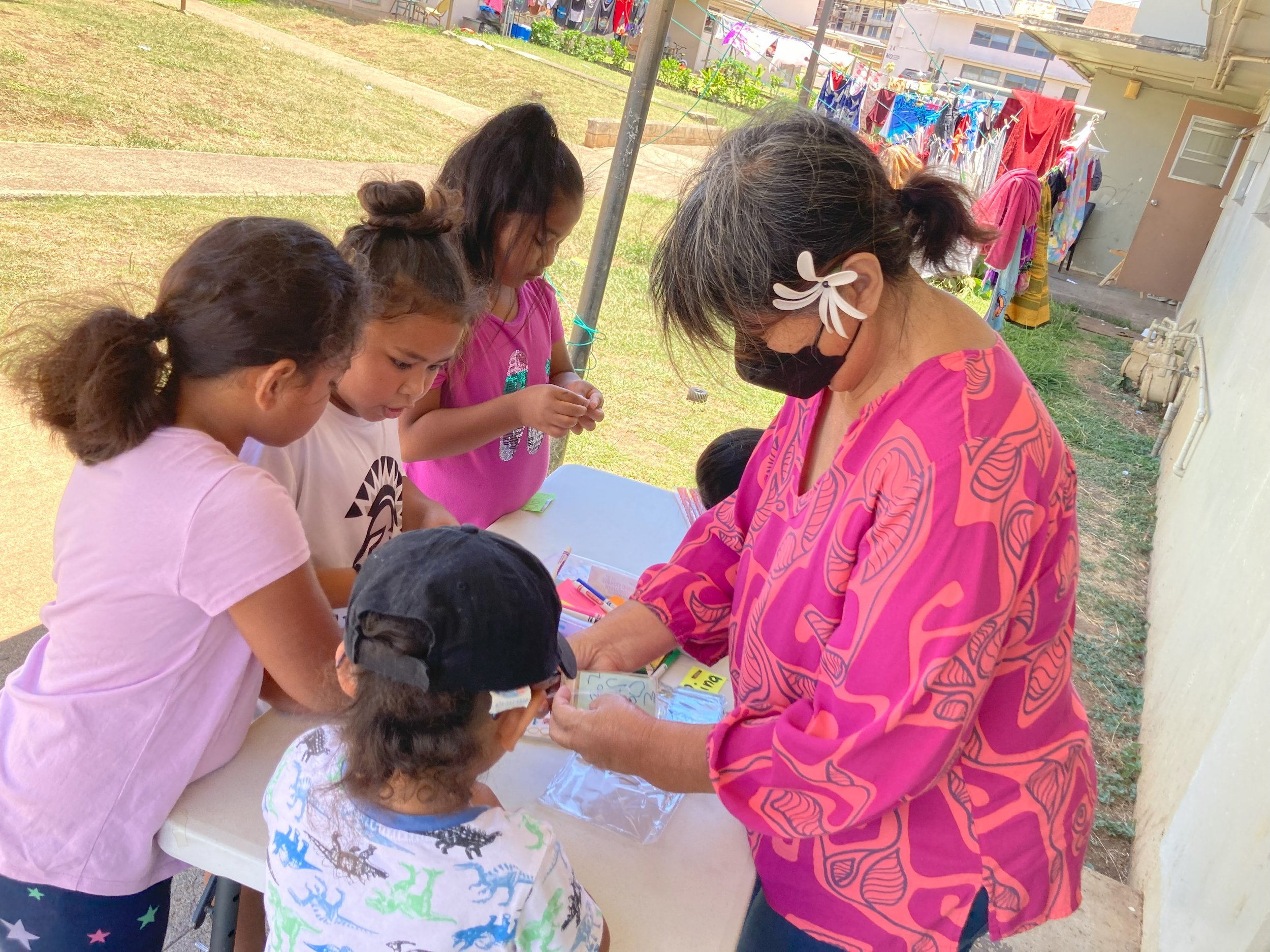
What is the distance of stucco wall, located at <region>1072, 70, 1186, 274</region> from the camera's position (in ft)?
50.0

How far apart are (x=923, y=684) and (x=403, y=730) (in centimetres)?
56

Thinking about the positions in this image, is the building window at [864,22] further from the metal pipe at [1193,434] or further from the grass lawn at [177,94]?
the metal pipe at [1193,434]

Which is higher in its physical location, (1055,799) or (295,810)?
(1055,799)

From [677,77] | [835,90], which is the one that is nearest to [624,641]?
[835,90]

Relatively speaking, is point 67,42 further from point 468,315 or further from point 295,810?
point 295,810

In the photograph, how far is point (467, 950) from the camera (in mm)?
983

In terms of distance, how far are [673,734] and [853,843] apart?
0.86 ft

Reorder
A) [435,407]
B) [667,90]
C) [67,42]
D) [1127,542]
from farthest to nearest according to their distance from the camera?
[667,90], [67,42], [1127,542], [435,407]

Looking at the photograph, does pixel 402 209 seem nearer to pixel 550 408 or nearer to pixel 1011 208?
pixel 550 408

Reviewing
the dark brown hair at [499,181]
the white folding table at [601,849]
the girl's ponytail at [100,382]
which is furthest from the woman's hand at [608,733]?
the dark brown hair at [499,181]

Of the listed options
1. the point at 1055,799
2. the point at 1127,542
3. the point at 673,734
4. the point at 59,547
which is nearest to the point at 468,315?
the point at 59,547

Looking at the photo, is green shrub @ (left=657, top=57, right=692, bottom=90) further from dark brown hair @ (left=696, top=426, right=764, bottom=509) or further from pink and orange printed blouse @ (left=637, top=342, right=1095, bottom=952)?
pink and orange printed blouse @ (left=637, top=342, right=1095, bottom=952)

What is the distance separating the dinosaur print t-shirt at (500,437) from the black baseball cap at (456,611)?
3.59 ft

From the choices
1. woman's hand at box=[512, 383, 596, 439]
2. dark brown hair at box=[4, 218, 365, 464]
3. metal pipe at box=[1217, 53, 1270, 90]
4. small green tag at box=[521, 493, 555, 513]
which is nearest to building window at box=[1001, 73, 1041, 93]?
metal pipe at box=[1217, 53, 1270, 90]
